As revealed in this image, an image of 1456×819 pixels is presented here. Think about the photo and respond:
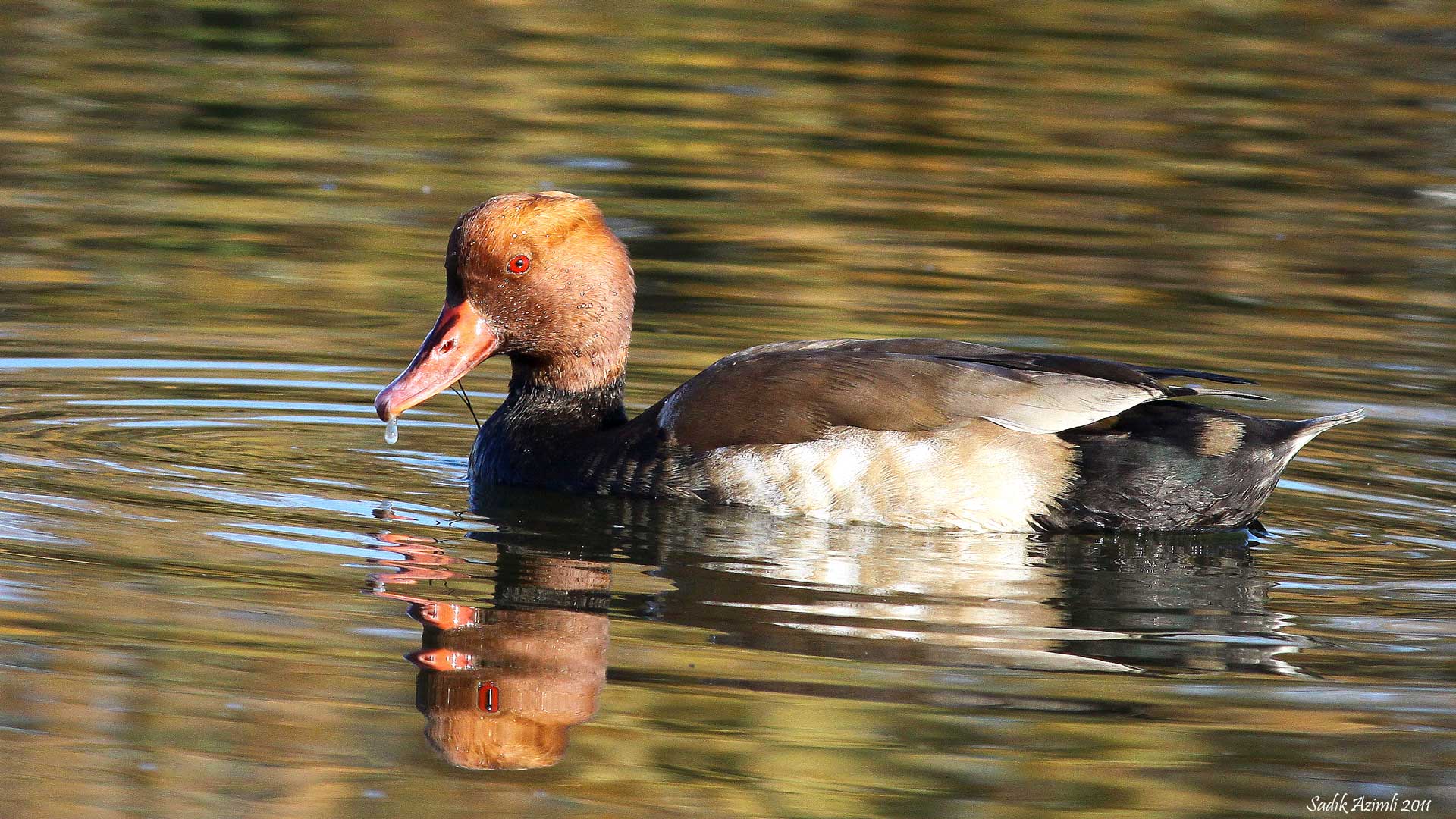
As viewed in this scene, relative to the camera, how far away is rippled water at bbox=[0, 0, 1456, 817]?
15.1ft

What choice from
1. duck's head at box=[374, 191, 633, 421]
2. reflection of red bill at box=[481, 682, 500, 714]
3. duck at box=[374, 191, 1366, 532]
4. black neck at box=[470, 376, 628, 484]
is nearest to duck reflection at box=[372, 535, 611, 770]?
reflection of red bill at box=[481, 682, 500, 714]

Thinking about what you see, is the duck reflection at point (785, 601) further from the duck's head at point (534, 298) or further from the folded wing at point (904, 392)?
the duck's head at point (534, 298)

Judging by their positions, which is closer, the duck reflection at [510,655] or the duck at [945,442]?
the duck reflection at [510,655]

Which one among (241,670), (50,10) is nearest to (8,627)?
(241,670)

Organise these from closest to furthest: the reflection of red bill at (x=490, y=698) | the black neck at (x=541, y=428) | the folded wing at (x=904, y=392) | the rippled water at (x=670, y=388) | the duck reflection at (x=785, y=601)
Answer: the rippled water at (x=670, y=388)
the reflection of red bill at (x=490, y=698)
the duck reflection at (x=785, y=601)
the folded wing at (x=904, y=392)
the black neck at (x=541, y=428)

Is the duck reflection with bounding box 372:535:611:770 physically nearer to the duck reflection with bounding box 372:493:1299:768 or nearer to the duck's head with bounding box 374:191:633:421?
the duck reflection with bounding box 372:493:1299:768

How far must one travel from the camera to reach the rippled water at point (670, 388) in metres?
4.61

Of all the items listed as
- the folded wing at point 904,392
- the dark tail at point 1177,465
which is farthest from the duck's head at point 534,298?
the dark tail at point 1177,465

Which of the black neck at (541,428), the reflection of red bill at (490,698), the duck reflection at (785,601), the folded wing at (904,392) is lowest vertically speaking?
the reflection of red bill at (490,698)

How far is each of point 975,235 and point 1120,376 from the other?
4891 millimetres

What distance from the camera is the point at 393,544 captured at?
6.20 metres

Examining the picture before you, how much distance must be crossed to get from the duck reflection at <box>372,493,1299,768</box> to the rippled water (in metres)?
0.02

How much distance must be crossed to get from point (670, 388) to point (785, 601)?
114 inches

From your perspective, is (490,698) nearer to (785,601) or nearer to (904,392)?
(785,601)
